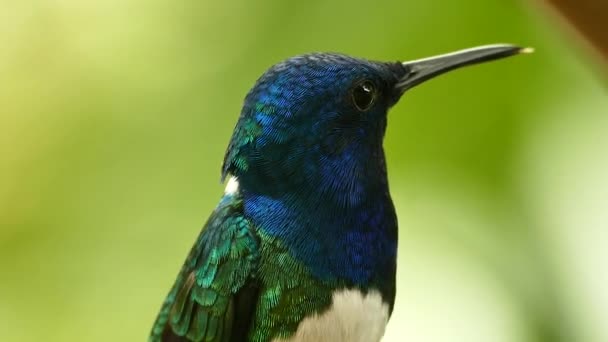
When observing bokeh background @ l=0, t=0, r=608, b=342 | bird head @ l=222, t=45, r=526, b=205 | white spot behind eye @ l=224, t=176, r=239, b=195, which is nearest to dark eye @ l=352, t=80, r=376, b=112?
bird head @ l=222, t=45, r=526, b=205

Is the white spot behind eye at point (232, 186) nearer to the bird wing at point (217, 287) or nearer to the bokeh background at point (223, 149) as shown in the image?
the bird wing at point (217, 287)

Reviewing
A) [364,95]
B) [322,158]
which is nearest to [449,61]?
[364,95]

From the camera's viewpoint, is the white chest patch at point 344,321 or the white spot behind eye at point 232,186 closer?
the white chest patch at point 344,321

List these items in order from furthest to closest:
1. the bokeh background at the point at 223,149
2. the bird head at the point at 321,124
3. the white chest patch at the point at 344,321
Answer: the bokeh background at the point at 223,149 < the bird head at the point at 321,124 < the white chest patch at the point at 344,321

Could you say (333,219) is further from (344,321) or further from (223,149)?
(223,149)

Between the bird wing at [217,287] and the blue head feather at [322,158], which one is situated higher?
the blue head feather at [322,158]

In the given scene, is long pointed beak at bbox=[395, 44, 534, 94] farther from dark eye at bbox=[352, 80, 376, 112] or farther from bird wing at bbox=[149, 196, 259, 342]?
bird wing at bbox=[149, 196, 259, 342]

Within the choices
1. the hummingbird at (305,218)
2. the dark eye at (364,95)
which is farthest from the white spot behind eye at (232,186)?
the dark eye at (364,95)
